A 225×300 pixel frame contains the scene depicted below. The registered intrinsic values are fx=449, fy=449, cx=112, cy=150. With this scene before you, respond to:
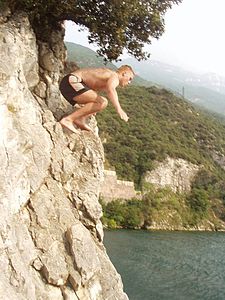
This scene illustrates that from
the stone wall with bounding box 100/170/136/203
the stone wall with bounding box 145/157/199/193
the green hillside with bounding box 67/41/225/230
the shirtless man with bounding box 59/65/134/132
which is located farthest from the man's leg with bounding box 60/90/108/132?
the stone wall with bounding box 145/157/199/193

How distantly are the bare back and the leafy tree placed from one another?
4.28 ft

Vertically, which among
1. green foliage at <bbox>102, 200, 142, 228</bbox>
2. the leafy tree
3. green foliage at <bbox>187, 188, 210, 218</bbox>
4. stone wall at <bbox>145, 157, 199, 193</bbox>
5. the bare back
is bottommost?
green foliage at <bbox>102, 200, 142, 228</bbox>

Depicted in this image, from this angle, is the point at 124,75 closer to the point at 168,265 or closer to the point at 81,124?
the point at 81,124

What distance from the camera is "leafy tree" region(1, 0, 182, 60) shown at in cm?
1083

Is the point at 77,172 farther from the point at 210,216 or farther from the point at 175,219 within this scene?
the point at 210,216

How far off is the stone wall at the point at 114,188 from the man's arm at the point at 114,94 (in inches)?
2422

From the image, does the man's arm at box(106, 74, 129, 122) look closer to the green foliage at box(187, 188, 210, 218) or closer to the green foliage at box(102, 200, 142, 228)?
the green foliage at box(102, 200, 142, 228)

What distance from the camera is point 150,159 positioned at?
87.9 meters

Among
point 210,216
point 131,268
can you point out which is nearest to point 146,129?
point 210,216

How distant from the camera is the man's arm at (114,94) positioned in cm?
1034

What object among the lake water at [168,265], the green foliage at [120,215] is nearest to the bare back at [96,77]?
the lake water at [168,265]

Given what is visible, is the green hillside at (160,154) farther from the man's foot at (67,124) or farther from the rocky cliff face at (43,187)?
the man's foot at (67,124)

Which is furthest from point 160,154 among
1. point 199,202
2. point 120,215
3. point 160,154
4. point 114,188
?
point 120,215

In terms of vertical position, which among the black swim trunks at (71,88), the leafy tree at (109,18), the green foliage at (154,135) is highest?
the leafy tree at (109,18)
